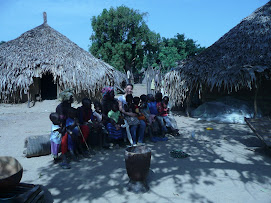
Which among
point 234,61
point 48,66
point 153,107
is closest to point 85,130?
point 153,107

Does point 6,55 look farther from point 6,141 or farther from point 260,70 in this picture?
point 260,70

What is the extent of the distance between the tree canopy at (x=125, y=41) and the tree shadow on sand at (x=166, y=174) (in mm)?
23123

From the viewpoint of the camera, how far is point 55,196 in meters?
2.93

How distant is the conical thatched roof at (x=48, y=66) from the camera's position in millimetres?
10570

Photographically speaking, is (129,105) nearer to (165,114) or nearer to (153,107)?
(153,107)

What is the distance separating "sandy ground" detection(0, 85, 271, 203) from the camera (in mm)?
2912

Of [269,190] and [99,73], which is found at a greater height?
[99,73]

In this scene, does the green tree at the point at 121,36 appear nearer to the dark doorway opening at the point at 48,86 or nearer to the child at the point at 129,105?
the dark doorway opening at the point at 48,86

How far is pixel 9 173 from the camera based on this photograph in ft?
8.15

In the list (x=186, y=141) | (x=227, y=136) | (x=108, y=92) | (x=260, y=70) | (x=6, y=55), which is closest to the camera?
(x=108, y=92)

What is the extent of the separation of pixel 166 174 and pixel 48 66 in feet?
30.4

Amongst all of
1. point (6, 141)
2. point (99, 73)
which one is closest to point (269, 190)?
point (6, 141)

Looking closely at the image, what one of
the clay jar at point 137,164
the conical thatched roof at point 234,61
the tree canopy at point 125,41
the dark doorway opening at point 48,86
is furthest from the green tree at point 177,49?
the clay jar at point 137,164

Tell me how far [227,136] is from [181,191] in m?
3.61
